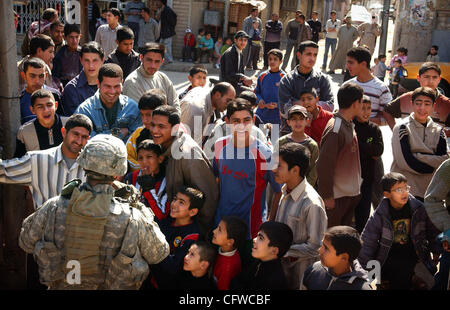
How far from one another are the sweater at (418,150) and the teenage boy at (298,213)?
4.98 feet

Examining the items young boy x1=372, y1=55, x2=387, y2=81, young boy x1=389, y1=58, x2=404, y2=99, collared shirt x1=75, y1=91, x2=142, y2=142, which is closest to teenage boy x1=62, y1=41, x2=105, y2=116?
collared shirt x1=75, y1=91, x2=142, y2=142

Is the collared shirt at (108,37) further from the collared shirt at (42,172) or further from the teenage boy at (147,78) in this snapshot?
the collared shirt at (42,172)

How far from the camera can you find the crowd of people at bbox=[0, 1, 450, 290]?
3.14 m

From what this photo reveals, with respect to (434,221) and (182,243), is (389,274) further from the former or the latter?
(182,243)

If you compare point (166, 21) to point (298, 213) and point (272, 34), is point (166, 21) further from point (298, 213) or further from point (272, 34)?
point (298, 213)

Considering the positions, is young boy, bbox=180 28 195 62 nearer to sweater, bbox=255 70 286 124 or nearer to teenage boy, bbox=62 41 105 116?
sweater, bbox=255 70 286 124

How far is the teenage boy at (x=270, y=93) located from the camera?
7.00 meters

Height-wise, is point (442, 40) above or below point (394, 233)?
above

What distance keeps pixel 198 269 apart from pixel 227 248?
26cm

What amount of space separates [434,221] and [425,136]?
56.5 inches

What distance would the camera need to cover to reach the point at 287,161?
391 cm

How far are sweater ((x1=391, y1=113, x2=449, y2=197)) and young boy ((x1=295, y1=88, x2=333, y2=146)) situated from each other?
0.74m

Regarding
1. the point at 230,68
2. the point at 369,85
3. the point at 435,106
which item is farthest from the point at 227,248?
the point at 230,68
